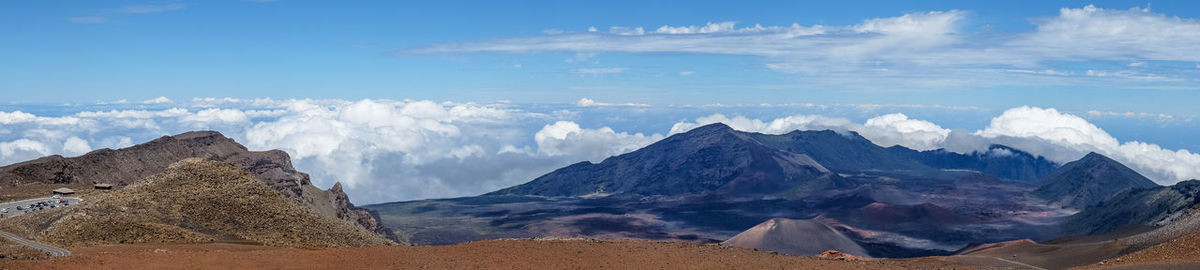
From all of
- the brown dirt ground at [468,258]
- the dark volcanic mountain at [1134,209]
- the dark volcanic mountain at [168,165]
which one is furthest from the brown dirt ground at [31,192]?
the dark volcanic mountain at [1134,209]

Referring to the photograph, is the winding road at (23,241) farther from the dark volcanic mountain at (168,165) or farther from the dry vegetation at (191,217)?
the dark volcanic mountain at (168,165)

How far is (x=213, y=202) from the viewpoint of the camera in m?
61.0

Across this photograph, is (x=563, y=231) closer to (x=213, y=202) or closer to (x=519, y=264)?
(x=213, y=202)

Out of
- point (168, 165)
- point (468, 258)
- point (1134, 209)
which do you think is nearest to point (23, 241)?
point (468, 258)

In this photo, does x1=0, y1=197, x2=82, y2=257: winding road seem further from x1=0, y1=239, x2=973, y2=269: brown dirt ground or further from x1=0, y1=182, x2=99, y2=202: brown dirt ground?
x1=0, y1=182, x2=99, y2=202: brown dirt ground

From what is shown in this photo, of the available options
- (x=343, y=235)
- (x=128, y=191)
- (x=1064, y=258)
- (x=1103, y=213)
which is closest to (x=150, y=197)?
(x=128, y=191)

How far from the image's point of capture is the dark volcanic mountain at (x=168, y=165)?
293ft

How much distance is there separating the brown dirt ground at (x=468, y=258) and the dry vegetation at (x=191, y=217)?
5.58 meters

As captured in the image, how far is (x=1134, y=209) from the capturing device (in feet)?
472

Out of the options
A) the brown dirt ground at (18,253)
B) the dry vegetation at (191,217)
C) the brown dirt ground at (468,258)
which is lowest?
the brown dirt ground at (468,258)

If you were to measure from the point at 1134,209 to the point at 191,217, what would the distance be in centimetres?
15858

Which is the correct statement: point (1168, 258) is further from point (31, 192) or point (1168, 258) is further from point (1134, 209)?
point (1134, 209)

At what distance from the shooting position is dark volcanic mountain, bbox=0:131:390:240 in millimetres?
89188

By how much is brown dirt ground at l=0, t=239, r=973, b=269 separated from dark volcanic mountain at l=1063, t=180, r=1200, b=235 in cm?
10014
